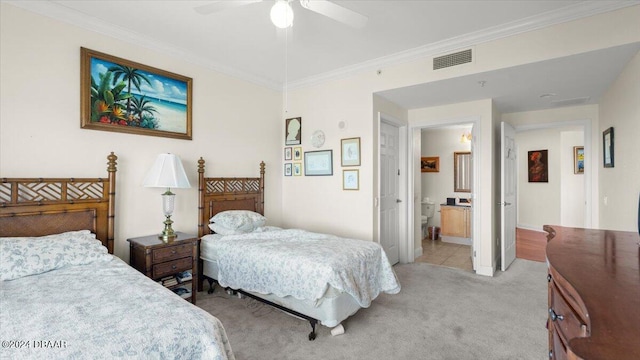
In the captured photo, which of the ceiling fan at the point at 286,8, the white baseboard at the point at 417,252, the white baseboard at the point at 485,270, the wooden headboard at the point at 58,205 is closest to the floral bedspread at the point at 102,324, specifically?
the wooden headboard at the point at 58,205

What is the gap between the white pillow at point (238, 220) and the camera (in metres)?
3.46

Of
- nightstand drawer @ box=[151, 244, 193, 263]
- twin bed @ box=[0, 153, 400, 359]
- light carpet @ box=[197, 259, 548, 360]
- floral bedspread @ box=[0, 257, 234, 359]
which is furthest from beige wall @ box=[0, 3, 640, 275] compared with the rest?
floral bedspread @ box=[0, 257, 234, 359]

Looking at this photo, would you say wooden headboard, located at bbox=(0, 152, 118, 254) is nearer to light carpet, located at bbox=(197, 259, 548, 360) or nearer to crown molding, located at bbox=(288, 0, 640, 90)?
light carpet, located at bbox=(197, 259, 548, 360)

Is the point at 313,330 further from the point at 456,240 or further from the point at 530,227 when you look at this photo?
the point at 530,227

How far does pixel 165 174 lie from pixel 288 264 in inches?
59.0

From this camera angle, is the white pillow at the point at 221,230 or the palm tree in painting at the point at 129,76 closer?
the palm tree in painting at the point at 129,76

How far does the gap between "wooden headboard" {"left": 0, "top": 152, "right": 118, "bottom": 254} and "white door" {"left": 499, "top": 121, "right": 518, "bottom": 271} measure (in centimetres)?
458

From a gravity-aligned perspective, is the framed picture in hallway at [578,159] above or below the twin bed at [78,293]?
above

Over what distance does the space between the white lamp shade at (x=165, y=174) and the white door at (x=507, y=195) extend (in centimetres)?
397

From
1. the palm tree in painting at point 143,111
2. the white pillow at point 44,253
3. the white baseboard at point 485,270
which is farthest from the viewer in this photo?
the white baseboard at point 485,270

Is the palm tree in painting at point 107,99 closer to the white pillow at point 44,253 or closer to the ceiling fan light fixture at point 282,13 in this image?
the white pillow at point 44,253

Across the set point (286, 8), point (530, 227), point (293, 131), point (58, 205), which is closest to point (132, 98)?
point (58, 205)

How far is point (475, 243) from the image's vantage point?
410cm

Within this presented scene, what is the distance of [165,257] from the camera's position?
8.98 feet
